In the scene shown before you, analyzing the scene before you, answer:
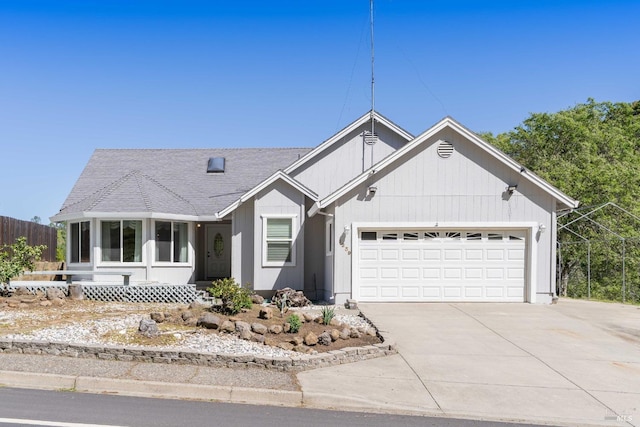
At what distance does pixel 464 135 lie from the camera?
1538 centimetres

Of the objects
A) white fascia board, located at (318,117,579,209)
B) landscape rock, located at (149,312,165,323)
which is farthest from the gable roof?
landscape rock, located at (149,312,165,323)

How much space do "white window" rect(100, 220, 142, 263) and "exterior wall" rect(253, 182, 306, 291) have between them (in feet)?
13.3

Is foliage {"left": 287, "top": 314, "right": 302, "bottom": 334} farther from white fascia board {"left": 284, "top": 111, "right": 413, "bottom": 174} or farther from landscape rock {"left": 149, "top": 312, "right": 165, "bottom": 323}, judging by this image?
white fascia board {"left": 284, "top": 111, "right": 413, "bottom": 174}

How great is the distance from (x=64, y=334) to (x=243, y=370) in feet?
13.2

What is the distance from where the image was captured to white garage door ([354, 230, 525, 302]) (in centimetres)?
1540

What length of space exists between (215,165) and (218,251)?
12.7 ft

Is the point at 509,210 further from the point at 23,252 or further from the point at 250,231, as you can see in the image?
the point at 23,252

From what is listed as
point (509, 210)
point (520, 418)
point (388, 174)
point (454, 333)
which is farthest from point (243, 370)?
point (509, 210)

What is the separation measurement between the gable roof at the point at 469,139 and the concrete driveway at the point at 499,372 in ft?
12.4

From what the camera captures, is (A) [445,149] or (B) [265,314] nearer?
(B) [265,314]

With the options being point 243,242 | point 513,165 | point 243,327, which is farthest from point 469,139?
point 243,327

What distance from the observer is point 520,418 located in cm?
634

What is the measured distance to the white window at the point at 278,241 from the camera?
16.8 metres

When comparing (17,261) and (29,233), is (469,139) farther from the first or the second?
(29,233)
